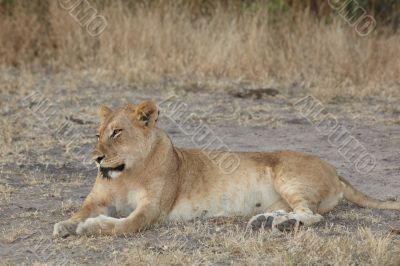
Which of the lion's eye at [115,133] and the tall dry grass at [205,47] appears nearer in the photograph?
the lion's eye at [115,133]

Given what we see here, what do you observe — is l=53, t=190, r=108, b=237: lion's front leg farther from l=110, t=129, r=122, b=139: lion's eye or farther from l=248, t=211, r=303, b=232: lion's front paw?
l=248, t=211, r=303, b=232: lion's front paw

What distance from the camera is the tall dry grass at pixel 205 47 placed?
1086 cm

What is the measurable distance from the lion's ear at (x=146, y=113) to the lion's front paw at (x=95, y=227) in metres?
0.68

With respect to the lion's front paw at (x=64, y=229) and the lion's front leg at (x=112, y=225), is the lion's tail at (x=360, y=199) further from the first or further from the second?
the lion's front paw at (x=64, y=229)

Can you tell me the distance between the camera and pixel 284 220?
5.26 meters

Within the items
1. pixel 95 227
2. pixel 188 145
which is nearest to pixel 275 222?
pixel 95 227

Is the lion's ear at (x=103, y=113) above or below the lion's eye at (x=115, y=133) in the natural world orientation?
above

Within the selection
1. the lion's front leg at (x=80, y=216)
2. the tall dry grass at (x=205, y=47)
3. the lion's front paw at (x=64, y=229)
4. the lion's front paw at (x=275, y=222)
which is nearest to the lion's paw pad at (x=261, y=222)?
the lion's front paw at (x=275, y=222)

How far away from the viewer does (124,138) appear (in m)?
5.39

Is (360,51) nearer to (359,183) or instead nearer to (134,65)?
(134,65)

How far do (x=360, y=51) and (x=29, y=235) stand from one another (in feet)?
22.2

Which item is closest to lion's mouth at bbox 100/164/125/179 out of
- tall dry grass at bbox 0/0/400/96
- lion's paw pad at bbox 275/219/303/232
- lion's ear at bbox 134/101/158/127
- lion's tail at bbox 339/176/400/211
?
lion's ear at bbox 134/101/158/127

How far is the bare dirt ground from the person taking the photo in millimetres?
4715

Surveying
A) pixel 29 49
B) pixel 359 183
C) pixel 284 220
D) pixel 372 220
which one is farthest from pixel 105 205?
pixel 29 49
